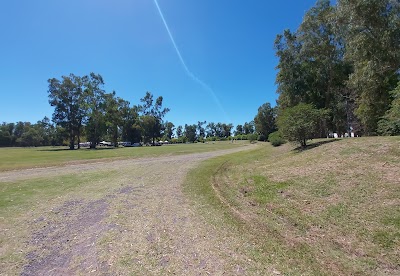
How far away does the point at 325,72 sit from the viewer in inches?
1196

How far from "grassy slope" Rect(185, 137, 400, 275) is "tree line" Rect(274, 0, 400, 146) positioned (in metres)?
7.71

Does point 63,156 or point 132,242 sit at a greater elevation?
point 63,156

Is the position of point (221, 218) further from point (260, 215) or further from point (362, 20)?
point (362, 20)

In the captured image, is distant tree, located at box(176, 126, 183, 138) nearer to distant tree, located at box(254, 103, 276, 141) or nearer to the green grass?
distant tree, located at box(254, 103, 276, 141)

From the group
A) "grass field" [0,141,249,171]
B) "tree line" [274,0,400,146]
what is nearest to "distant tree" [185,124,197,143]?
"grass field" [0,141,249,171]

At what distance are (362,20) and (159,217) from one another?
19819mm

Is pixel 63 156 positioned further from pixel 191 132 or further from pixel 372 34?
pixel 191 132

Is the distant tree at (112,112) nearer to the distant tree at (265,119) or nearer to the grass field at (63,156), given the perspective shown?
the grass field at (63,156)

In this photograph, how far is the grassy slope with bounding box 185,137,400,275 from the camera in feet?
13.2

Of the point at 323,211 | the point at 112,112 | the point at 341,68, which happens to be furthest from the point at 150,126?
the point at 323,211

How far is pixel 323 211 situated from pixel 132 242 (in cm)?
451

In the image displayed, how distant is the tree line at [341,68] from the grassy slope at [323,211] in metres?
7.71

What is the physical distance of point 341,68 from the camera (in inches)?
1169

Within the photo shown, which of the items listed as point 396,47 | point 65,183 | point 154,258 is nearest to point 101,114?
point 65,183
